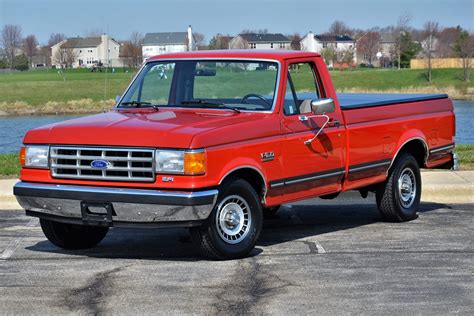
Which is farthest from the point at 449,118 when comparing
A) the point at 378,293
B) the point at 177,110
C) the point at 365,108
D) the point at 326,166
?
the point at 378,293

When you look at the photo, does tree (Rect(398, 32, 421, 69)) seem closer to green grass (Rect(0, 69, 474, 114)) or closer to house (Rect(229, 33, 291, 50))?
house (Rect(229, 33, 291, 50))

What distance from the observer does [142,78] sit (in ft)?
31.2

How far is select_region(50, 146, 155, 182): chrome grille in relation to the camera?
7.75m

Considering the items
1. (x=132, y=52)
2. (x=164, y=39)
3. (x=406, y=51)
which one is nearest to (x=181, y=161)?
(x=132, y=52)

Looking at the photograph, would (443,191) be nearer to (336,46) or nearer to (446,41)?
(446,41)

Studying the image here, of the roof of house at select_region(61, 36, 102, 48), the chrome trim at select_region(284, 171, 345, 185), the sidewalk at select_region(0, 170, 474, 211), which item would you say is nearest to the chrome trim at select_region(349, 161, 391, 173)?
the chrome trim at select_region(284, 171, 345, 185)

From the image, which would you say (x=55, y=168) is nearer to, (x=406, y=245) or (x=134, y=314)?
(x=134, y=314)

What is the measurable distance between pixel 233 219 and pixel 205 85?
176cm

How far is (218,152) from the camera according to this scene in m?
7.82

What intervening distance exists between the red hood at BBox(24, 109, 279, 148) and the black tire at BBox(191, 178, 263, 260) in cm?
47

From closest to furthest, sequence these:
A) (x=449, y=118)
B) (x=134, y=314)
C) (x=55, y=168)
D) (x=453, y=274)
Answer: (x=134, y=314), (x=453, y=274), (x=55, y=168), (x=449, y=118)

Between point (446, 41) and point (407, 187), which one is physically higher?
point (446, 41)

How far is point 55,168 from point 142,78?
68.7 inches

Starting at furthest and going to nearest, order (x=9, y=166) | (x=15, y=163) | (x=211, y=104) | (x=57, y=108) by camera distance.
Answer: (x=57, y=108) < (x=15, y=163) < (x=9, y=166) < (x=211, y=104)
